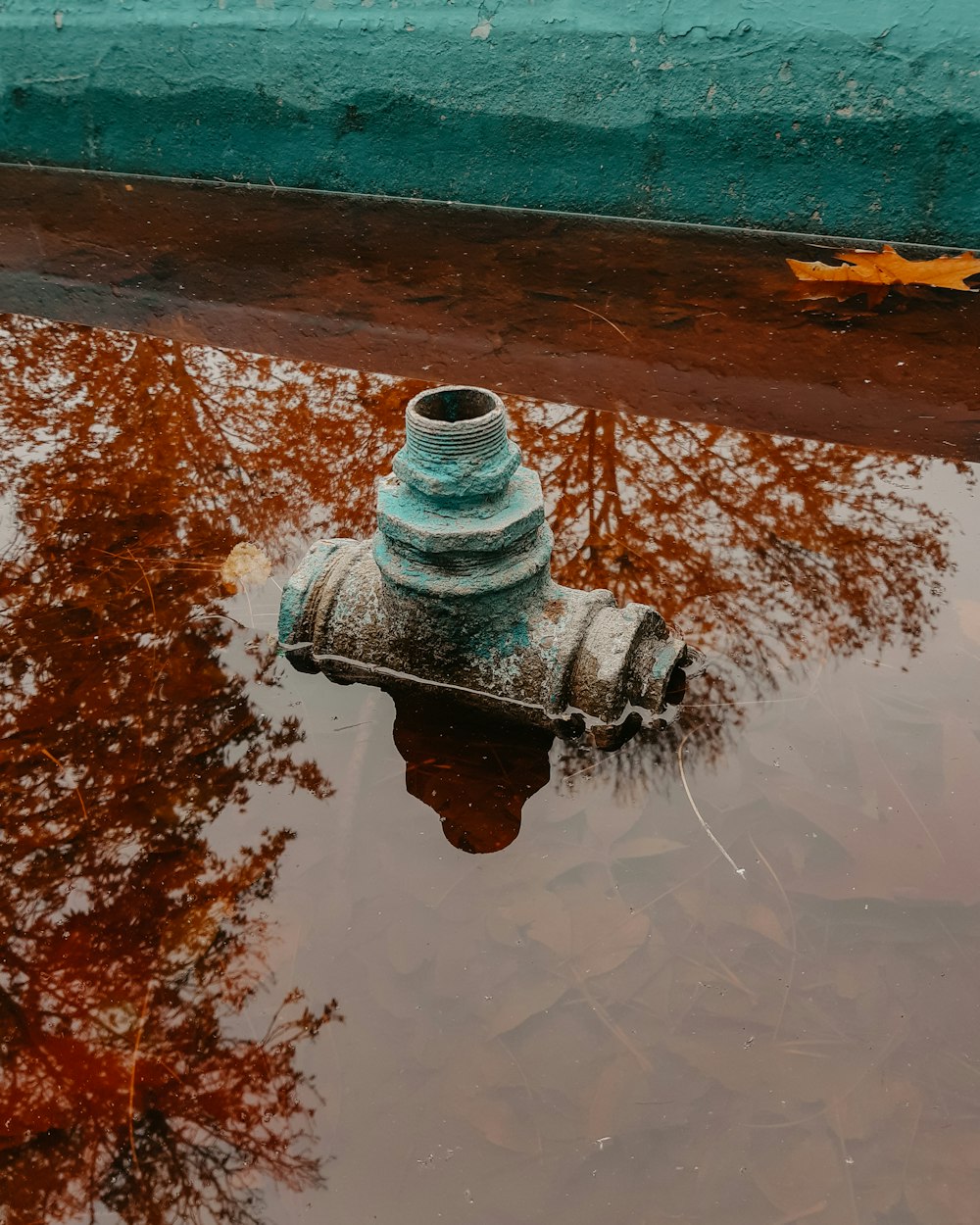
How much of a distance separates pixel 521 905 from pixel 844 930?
69cm

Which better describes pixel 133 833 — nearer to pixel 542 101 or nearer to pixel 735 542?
pixel 735 542

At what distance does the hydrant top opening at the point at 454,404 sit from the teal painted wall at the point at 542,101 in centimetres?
320

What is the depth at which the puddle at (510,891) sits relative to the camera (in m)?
1.85

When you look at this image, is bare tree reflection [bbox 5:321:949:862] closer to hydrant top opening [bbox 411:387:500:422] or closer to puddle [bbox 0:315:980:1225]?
puddle [bbox 0:315:980:1225]

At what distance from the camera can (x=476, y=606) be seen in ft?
8.38

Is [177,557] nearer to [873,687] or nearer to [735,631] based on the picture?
[735,631]

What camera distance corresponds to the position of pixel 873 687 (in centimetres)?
272

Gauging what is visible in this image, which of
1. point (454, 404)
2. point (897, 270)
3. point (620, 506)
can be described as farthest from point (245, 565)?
point (897, 270)

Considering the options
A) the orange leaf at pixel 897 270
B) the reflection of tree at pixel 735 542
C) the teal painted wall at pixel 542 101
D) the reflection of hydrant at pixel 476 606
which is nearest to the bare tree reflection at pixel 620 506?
the reflection of tree at pixel 735 542

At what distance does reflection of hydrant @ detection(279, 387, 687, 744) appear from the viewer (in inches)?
97.9

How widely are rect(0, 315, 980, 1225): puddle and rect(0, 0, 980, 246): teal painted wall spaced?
217 cm

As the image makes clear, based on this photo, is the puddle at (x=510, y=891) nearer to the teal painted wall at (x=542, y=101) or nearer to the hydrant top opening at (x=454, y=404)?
the hydrant top opening at (x=454, y=404)

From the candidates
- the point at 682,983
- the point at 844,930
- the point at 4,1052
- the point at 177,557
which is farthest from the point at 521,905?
the point at 177,557

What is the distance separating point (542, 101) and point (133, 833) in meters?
4.37
